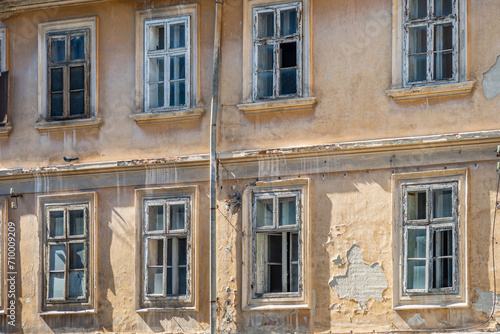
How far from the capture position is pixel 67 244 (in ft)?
57.1

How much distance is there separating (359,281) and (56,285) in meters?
4.51

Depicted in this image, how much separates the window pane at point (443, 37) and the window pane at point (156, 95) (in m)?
3.92

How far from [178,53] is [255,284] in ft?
11.1

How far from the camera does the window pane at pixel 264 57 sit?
16.5 meters

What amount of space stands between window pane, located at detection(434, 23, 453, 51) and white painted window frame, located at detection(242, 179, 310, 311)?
238 cm

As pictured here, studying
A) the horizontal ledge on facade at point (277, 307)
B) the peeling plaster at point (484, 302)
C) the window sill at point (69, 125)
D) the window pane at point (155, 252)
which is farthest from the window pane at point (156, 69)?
the peeling plaster at point (484, 302)

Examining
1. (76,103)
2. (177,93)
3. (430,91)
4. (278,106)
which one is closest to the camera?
(430,91)

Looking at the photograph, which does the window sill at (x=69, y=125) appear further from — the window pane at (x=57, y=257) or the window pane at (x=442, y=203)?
the window pane at (x=442, y=203)

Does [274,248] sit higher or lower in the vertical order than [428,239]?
lower

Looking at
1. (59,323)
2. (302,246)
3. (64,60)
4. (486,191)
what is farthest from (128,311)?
(486,191)

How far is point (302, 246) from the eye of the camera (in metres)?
15.9

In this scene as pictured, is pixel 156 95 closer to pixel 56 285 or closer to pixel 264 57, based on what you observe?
pixel 264 57

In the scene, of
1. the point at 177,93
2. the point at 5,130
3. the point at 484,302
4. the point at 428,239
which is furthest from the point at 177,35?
the point at 484,302

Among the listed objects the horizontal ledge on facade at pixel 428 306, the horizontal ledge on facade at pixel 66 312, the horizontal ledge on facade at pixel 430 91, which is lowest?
the horizontal ledge on facade at pixel 66 312
